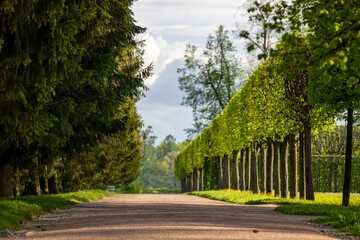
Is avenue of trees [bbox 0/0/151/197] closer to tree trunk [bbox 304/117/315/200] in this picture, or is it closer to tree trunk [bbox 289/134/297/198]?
tree trunk [bbox 304/117/315/200]

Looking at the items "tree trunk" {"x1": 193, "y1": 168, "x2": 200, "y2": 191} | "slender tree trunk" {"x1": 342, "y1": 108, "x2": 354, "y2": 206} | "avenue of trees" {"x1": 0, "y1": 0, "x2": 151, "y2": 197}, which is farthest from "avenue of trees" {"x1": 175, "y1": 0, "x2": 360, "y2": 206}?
"tree trunk" {"x1": 193, "y1": 168, "x2": 200, "y2": 191}

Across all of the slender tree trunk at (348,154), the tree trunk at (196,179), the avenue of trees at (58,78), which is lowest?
the tree trunk at (196,179)

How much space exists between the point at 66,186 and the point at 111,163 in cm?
498

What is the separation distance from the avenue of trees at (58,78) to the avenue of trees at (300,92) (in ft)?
16.9

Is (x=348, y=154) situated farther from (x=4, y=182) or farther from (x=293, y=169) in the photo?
(x=4, y=182)

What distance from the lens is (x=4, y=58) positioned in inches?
443

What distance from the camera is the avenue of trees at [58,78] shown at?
1130cm

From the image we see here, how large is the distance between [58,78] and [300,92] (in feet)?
52.3

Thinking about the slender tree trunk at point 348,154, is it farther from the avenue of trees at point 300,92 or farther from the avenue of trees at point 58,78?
the avenue of trees at point 58,78

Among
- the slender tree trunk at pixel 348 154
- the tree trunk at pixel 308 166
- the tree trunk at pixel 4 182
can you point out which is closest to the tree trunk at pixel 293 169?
the tree trunk at pixel 308 166

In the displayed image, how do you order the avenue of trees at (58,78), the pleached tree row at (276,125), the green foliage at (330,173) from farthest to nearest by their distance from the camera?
the green foliage at (330,173) < the pleached tree row at (276,125) < the avenue of trees at (58,78)

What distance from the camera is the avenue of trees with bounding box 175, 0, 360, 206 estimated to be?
770 cm

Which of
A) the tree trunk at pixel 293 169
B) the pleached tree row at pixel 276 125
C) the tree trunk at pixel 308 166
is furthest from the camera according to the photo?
the tree trunk at pixel 293 169

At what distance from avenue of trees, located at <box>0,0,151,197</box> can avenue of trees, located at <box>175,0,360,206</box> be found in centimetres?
515
